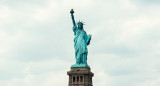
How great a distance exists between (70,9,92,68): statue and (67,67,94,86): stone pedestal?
2.94 feet

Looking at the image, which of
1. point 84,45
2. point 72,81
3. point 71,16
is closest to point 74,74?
point 72,81

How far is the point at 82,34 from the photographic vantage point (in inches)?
2589

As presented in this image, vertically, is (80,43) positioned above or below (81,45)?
above

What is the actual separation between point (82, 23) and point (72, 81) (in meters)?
10.6

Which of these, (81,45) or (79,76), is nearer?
(79,76)

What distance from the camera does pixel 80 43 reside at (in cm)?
6500

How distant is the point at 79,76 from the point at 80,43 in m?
5.78

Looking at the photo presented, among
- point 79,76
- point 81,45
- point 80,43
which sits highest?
point 80,43

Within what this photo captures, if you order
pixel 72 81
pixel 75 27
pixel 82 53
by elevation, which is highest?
pixel 75 27

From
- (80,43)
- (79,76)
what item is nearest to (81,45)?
(80,43)

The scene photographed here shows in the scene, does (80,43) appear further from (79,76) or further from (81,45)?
(79,76)

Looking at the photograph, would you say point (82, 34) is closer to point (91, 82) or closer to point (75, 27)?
point (75, 27)

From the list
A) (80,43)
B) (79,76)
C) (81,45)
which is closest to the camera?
(79,76)

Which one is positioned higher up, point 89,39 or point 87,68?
point 89,39
